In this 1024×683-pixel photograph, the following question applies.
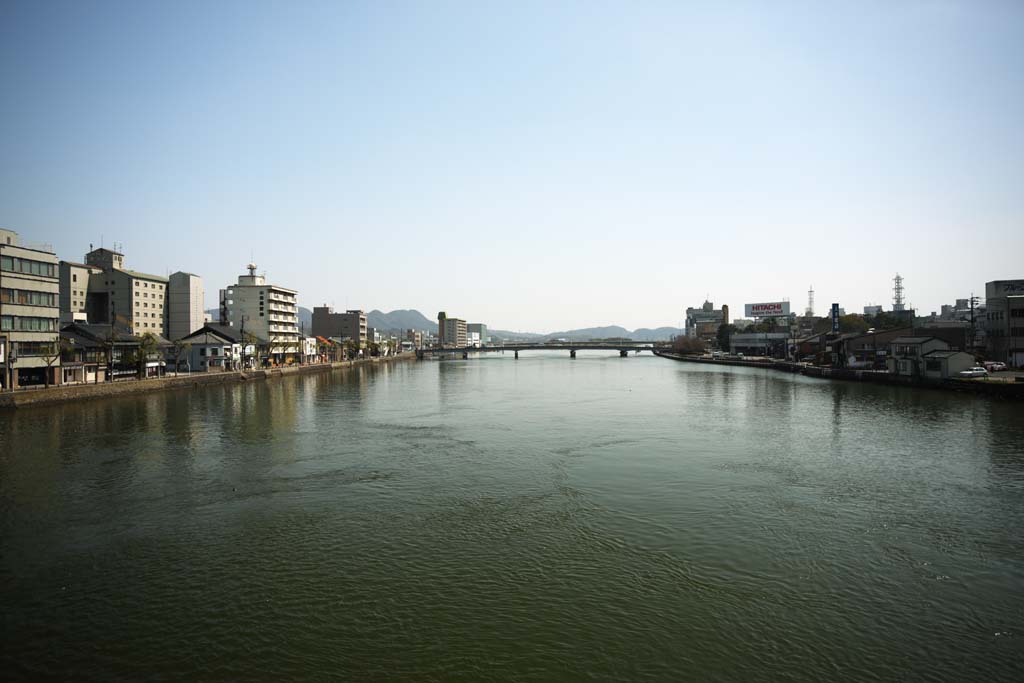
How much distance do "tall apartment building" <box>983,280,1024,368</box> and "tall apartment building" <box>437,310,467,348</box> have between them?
424 ft

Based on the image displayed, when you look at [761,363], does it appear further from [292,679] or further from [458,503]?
[292,679]

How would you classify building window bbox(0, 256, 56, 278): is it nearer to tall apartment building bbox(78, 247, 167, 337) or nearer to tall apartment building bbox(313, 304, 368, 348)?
tall apartment building bbox(78, 247, 167, 337)

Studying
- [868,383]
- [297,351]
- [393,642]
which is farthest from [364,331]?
[393,642]

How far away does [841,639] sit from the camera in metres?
7.96

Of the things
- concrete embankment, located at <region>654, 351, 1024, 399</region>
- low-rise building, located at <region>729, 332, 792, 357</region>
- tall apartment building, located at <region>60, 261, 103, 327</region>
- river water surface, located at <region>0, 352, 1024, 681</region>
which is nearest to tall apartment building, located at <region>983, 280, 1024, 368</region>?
concrete embankment, located at <region>654, 351, 1024, 399</region>

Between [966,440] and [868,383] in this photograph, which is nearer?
[966,440]

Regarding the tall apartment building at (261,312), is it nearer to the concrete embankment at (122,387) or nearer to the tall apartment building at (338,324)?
the concrete embankment at (122,387)

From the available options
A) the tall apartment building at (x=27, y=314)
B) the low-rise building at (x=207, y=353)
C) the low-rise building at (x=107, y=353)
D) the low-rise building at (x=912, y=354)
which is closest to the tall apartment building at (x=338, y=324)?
the low-rise building at (x=207, y=353)

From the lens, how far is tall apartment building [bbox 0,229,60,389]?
31594mm

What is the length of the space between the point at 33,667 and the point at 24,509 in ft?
27.9

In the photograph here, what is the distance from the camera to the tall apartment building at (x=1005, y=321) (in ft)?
138

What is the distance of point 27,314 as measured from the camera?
32.9m

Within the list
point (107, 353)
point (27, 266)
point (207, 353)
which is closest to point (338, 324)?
point (207, 353)

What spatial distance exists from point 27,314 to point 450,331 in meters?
141
